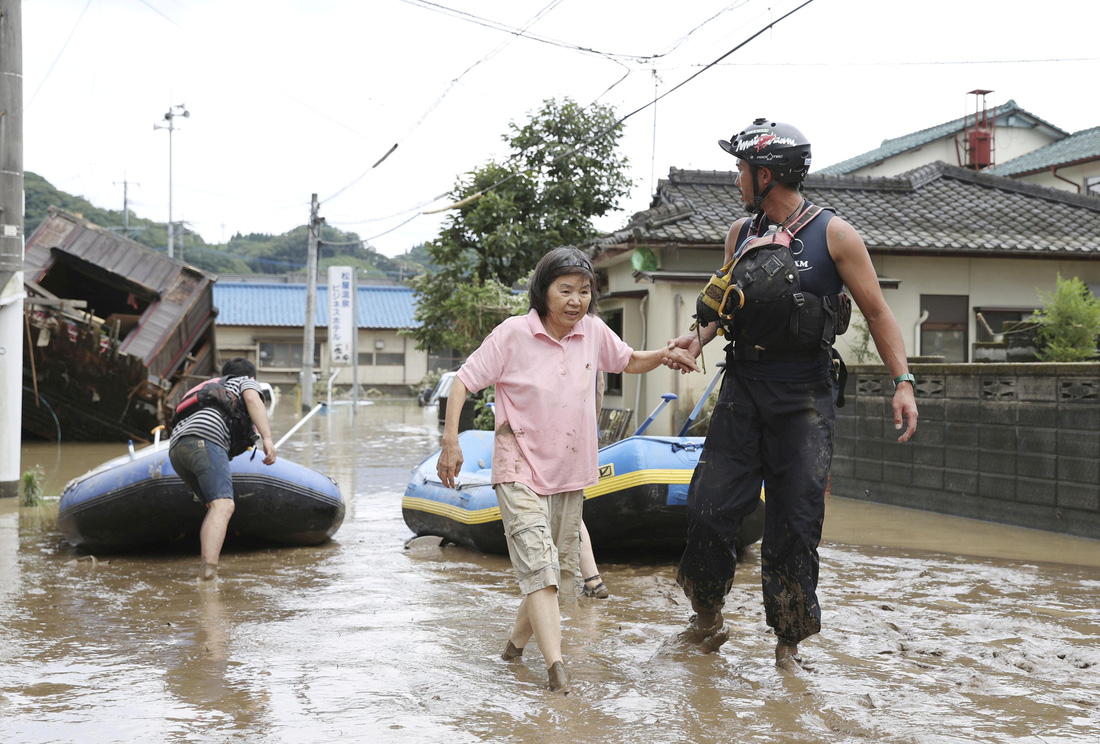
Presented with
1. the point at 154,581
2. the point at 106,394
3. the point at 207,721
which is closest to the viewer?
the point at 207,721

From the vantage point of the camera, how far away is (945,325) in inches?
631

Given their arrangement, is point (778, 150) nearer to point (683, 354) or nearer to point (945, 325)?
point (683, 354)

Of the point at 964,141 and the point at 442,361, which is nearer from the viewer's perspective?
the point at 964,141

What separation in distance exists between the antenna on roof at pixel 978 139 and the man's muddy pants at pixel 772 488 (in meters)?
28.4

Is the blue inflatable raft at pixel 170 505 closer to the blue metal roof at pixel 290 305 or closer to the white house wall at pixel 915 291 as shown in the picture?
the white house wall at pixel 915 291

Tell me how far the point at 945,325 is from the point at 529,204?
968 cm

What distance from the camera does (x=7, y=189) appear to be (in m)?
11.1

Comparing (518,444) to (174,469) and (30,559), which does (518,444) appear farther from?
(30,559)

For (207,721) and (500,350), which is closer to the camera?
(207,721)

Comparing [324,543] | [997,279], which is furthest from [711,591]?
[997,279]

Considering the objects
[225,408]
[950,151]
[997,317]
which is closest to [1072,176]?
[950,151]

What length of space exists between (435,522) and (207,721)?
426 cm

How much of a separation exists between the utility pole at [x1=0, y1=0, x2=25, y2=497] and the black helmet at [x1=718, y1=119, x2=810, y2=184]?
934 centimetres

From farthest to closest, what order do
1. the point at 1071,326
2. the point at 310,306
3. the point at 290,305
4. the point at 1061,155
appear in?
the point at 290,305
the point at 310,306
the point at 1061,155
the point at 1071,326
